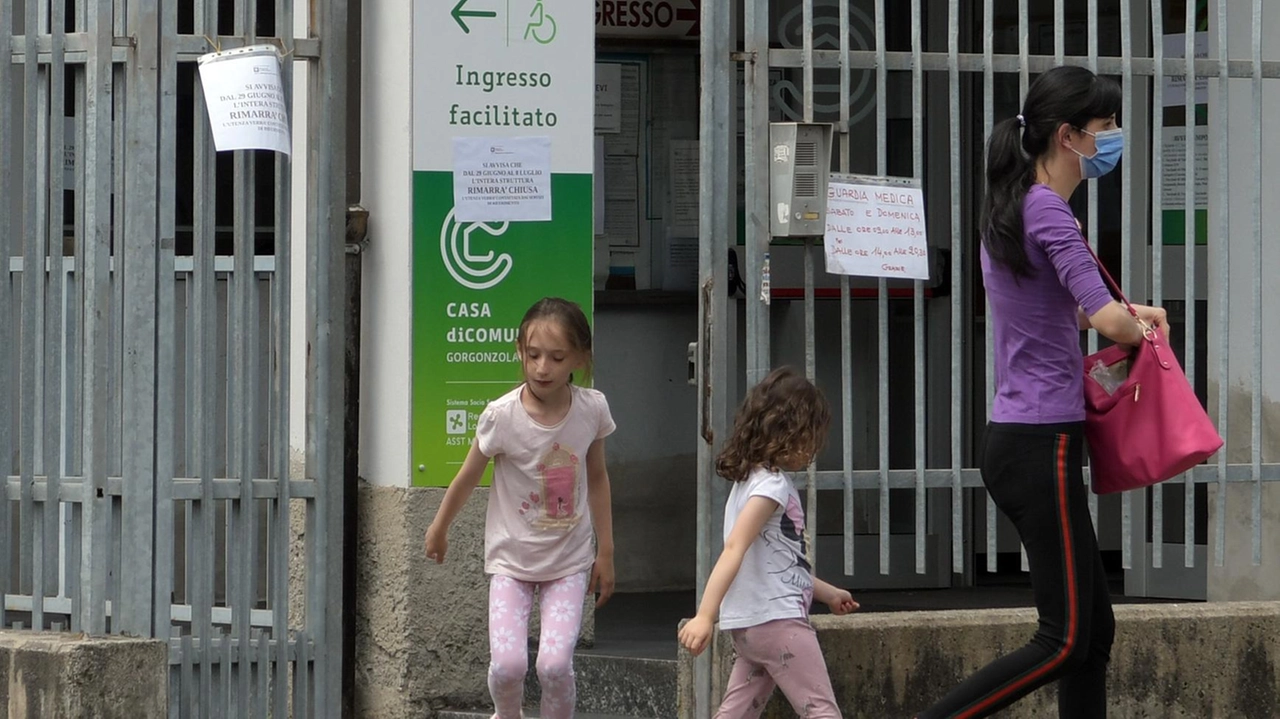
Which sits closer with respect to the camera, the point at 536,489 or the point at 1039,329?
the point at 1039,329

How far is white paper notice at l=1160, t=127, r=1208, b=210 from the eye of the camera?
291 inches

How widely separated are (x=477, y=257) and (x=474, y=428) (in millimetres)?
549

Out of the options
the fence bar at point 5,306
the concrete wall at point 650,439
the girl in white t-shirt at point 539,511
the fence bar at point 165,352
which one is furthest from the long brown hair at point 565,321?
the concrete wall at point 650,439

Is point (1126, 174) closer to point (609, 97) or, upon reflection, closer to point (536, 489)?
point (536, 489)

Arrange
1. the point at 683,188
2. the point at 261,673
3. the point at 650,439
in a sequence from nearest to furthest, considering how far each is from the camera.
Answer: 1. the point at 261,673
2. the point at 650,439
3. the point at 683,188

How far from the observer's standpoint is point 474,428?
6.21 meters

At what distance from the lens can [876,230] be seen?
549 centimetres

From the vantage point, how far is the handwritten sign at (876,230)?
214 inches

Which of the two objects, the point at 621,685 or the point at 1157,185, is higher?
the point at 1157,185

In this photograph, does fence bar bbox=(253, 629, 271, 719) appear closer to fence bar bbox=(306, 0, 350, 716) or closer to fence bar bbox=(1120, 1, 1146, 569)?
fence bar bbox=(306, 0, 350, 716)

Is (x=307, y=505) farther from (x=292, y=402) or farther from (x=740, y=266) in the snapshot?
(x=740, y=266)

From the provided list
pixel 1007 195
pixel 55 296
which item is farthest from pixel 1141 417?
pixel 55 296

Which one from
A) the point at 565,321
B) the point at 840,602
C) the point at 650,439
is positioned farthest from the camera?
the point at 650,439

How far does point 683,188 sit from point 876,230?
2889 millimetres
